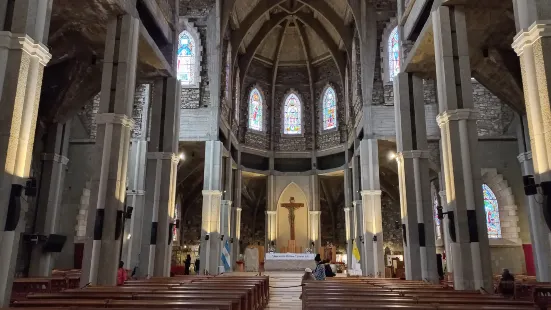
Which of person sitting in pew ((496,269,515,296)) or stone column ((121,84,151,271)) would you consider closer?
person sitting in pew ((496,269,515,296))

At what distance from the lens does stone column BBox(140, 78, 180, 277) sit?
14.7 meters

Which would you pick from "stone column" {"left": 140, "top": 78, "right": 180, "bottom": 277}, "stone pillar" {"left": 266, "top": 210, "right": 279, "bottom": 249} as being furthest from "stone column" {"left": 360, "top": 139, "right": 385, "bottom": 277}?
"stone column" {"left": 140, "top": 78, "right": 180, "bottom": 277}

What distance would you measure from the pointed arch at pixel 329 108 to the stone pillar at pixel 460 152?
19002 mm

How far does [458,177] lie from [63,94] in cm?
1571

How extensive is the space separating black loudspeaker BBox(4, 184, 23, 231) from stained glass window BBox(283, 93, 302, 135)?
82.8ft

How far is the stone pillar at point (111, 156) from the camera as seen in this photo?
34.8 feet

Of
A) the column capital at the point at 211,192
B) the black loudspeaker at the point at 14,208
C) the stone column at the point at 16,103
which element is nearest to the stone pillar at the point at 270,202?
the column capital at the point at 211,192

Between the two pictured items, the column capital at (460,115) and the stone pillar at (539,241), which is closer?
the column capital at (460,115)

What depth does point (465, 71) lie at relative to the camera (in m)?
11.2

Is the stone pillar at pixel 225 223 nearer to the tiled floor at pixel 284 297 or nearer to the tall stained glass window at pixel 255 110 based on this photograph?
the tiled floor at pixel 284 297

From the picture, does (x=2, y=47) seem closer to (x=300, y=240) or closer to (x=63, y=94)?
(x=63, y=94)

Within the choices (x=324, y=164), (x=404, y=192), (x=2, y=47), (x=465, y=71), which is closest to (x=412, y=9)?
(x=465, y=71)

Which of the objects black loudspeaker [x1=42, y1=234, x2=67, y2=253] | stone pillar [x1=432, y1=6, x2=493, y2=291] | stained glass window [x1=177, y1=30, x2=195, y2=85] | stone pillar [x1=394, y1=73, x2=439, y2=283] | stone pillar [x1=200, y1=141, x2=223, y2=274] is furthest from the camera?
stained glass window [x1=177, y1=30, x2=195, y2=85]

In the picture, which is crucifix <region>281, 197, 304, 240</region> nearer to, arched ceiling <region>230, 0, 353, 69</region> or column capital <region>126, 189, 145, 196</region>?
arched ceiling <region>230, 0, 353, 69</region>
